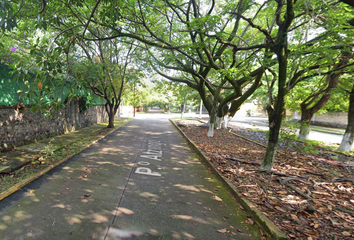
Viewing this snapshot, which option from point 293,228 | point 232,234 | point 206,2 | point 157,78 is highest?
point 206,2

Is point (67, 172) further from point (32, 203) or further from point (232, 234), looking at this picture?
point (232, 234)

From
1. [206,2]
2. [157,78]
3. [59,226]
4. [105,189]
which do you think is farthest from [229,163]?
[157,78]

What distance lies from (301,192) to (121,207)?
3.65 meters

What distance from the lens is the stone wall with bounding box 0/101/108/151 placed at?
5.90 m

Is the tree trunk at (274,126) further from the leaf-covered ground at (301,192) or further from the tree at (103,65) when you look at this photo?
the tree at (103,65)

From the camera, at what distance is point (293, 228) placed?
105 inches

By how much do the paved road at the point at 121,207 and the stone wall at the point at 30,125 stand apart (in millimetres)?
2640

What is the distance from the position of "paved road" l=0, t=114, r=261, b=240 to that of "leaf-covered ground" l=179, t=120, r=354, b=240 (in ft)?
1.70

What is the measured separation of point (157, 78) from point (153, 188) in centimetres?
1367

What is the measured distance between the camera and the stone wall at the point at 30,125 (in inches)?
232

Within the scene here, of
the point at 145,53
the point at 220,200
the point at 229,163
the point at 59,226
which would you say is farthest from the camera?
the point at 145,53

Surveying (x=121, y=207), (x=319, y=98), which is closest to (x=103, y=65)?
(x=121, y=207)

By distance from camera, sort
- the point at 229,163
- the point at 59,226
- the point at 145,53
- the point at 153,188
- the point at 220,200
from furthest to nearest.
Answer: the point at 145,53
the point at 229,163
the point at 153,188
the point at 220,200
the point at 59,226

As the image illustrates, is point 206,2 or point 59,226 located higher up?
point 206,2
